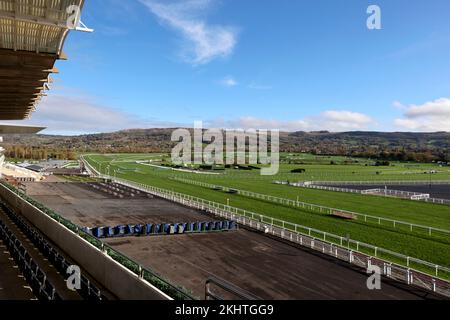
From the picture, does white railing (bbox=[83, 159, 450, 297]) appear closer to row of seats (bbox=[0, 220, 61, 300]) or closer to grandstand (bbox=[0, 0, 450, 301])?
grandstand (bbox=[0, 0, 450, 301])

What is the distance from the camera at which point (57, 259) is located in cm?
1598

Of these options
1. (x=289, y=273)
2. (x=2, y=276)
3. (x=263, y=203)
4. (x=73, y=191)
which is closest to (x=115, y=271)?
(x=2, y=276)

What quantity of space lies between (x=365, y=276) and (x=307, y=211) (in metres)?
24.0

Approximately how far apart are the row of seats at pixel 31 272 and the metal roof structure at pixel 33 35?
305 inches

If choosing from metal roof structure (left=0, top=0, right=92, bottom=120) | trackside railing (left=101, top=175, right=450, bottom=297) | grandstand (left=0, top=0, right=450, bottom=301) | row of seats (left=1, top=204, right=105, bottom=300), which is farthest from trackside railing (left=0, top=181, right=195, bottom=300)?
trackside railing (left=101, top=175, right=450, bottom=297)

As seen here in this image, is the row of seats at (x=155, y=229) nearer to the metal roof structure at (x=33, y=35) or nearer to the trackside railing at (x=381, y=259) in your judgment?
the trackside railing at (x=381, y=259)

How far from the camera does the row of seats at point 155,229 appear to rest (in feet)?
77.4

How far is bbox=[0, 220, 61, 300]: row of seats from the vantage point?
1188 centimetres

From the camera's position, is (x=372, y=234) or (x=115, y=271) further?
(x=372, y=234)

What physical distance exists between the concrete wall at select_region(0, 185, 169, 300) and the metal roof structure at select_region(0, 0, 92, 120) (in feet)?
24.1

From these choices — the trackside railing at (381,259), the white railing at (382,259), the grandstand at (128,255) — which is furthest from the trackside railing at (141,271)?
the white railing at (382,259)
